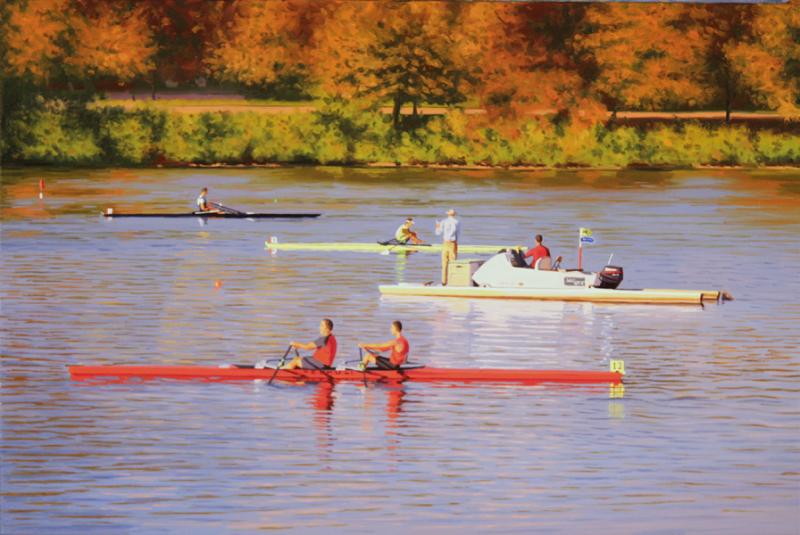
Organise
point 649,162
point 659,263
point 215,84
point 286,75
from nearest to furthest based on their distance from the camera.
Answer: point 659,263 < point 649,162 < point 286,75 < point 215,84

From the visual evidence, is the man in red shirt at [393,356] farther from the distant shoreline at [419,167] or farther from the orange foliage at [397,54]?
the orange foliage at [397,54]

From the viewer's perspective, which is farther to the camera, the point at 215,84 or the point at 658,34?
the point at 215,84

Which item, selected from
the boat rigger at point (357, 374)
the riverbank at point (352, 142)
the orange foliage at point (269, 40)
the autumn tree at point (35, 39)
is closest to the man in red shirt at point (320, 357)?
the boat rigger at point (357, 374)

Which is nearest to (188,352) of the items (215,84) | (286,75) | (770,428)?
(770,428)

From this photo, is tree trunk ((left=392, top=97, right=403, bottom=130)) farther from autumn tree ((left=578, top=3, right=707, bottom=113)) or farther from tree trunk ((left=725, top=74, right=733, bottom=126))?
tree trunk ((left=725, top=74, right=733, bottom=126))

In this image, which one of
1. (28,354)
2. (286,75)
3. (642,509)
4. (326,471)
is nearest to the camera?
(642,509)

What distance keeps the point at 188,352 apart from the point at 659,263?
23360mm

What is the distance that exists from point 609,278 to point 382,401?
15.1 metres

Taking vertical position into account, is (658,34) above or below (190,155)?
above

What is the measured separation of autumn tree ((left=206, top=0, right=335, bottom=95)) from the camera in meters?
125

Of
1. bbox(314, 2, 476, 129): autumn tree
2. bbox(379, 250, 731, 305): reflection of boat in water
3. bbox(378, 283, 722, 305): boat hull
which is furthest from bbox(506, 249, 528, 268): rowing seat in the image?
bbox(314, 2, 476, 129): autumn tree

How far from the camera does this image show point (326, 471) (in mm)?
26328

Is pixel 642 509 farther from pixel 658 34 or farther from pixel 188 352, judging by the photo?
pixel 658 34

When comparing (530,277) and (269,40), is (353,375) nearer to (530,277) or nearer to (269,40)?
(530,277)
